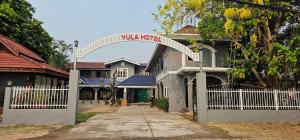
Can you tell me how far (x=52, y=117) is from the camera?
500 inches

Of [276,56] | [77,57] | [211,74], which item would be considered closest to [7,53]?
[77,57]

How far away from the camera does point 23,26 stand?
2539 centimetres

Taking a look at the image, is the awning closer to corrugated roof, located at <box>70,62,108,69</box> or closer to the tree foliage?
the tree foliage

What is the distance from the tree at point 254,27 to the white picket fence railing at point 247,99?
1092mm

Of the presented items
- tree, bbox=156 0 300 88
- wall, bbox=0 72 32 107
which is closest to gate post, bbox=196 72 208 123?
tree, bbox=156 0 300 88

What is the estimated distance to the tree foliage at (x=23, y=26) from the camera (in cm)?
2311

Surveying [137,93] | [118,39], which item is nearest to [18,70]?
[118,39]

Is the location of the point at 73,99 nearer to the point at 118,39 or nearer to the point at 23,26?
the point at 118,39

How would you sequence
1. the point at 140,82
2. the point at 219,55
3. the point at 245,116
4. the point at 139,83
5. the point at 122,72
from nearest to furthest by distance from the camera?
the point at 245,116, the point at 219,55, the point at 139,83, the point at 140,82, the point at 122,72

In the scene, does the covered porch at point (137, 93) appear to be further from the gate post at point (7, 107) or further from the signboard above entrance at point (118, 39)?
the gate post at point (7, 107)

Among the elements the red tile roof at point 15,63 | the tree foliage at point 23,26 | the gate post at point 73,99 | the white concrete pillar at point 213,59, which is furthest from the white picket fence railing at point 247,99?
the tree foliage at point 23,26

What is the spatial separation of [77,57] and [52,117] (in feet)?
9.90

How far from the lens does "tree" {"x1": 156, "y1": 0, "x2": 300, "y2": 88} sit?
13883 mm

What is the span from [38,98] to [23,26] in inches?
595
